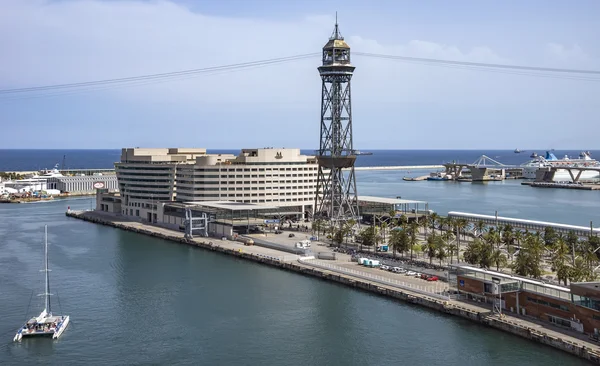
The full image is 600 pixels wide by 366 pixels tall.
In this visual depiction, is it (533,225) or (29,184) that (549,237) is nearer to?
(533,225)

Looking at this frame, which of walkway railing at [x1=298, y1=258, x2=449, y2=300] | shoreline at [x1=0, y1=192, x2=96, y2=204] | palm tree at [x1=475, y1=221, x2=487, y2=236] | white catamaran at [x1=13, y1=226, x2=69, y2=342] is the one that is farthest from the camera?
shoreline at [x1=0, y1=192, x2=96, y2=204]

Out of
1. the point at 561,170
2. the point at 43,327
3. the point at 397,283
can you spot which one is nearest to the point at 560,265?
the point at 397,283

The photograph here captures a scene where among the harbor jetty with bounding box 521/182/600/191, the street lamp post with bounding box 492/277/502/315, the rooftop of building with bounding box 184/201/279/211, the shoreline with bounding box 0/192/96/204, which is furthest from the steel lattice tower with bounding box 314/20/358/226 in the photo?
the harbor jetty with bounding box 521/182/600/191

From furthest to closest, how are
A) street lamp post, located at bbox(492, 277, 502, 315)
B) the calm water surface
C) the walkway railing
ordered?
the walkway railing, street lamp post, located at bbox(492, 277, 502, 315), the calm water surface

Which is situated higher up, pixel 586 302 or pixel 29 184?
pixel 29 184

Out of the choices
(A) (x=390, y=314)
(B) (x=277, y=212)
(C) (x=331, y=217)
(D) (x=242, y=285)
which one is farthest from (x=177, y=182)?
(A) (x=390, y=314)

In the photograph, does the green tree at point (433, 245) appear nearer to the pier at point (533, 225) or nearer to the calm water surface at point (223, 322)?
the calm water surface at point (223, 322)

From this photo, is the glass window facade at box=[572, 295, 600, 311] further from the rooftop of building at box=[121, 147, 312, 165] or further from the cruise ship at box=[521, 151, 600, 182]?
the cruise ship at box=[521, 151, 600, 182]
